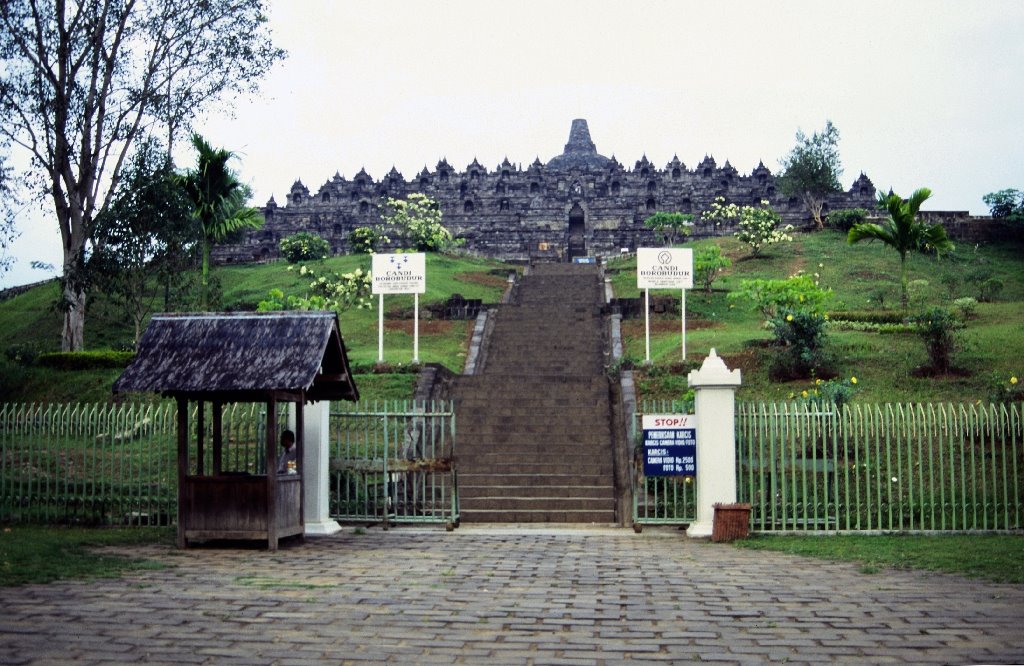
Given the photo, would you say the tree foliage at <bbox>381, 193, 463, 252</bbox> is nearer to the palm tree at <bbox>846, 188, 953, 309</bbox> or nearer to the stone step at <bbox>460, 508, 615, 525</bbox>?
the palm tree at <bbox>846, 188, 953, 309</bbox>

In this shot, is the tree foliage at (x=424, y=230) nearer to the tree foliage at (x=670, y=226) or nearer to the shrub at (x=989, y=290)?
the tree foliage at (x=670, y=226)

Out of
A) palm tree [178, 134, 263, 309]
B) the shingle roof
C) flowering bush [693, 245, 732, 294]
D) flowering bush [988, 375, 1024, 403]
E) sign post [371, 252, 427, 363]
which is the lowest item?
flowering bush [988, 375, 1024, 403]

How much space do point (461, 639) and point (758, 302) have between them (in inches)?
795

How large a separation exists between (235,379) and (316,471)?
2548 mm

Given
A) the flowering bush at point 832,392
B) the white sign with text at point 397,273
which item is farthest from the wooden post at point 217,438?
the white sign with text at point 397,273

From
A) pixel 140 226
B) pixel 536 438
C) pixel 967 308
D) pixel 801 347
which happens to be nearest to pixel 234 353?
pixel 536 438

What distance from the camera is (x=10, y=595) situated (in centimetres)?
870

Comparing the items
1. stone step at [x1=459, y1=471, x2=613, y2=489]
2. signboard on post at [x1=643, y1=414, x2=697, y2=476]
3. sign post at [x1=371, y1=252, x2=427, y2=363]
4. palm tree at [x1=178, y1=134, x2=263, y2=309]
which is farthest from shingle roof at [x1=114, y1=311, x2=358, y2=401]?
palm tree at [x1=178, y1=134, x2=263, y2=309]

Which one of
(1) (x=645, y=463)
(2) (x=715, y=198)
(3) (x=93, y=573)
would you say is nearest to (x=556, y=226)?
(2) (x=715, y=198)

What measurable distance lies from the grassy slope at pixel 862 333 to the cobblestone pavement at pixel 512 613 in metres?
10.7

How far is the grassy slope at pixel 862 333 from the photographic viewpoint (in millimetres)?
21391

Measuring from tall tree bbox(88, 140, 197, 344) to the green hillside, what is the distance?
210 centimetres

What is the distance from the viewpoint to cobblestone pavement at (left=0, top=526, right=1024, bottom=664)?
6766 mm

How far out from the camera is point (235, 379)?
12375 millimetres
